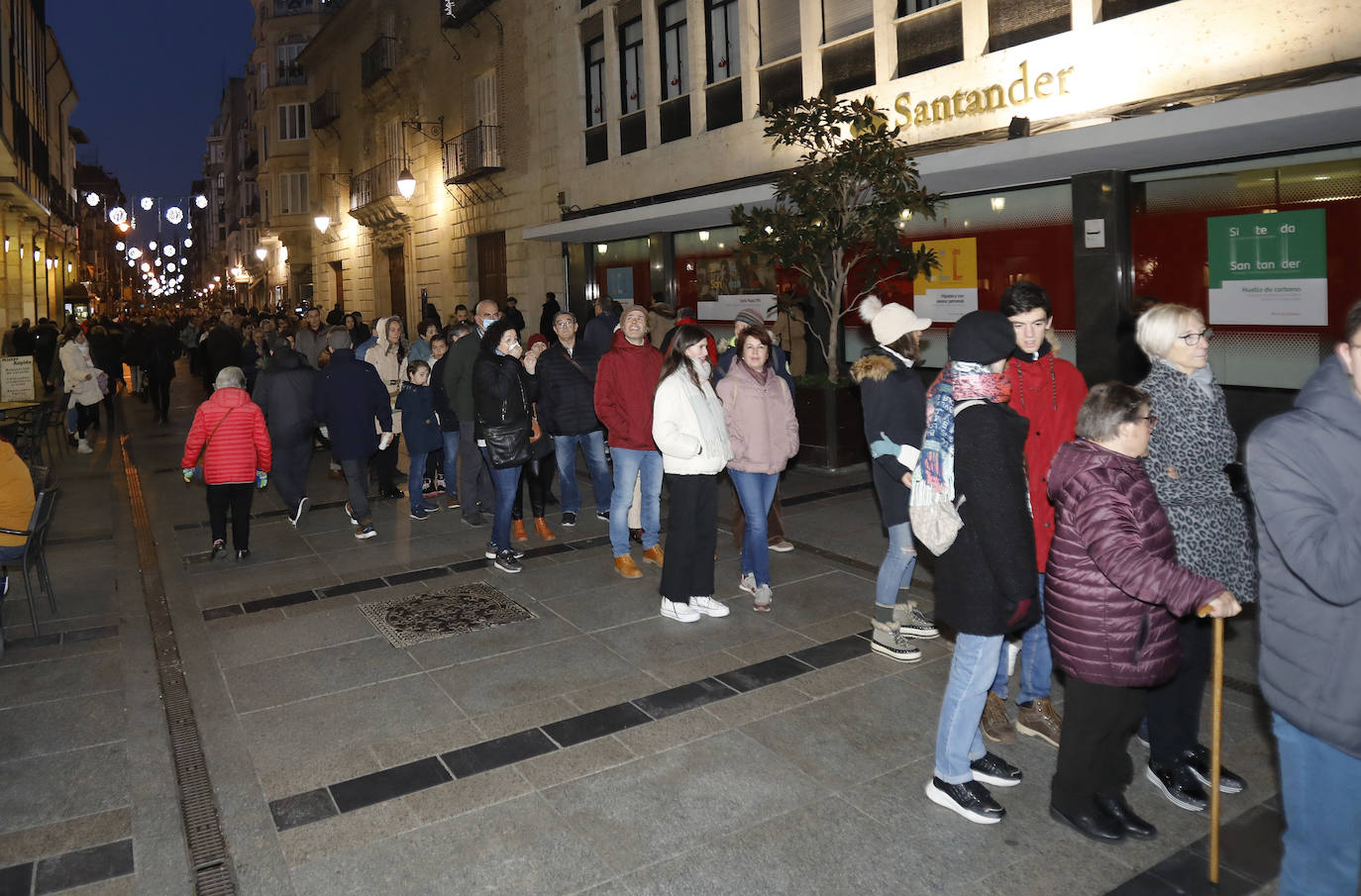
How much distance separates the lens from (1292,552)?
105 inches

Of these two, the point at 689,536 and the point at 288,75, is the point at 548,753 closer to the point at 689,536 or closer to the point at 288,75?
the point at 689,536

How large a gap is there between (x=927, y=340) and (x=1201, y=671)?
994 centimetres

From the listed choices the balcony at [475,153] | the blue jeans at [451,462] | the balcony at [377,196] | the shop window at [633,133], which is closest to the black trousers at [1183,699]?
the blue jeans at [451,462]

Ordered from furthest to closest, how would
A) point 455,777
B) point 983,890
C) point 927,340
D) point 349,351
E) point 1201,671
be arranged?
point 927,340, point 349,351, point 455,777, point 1201,671, point 983,890

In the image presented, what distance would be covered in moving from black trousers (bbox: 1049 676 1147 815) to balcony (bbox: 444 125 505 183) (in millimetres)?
22654

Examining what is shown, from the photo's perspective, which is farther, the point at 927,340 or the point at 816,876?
the point at 927,340

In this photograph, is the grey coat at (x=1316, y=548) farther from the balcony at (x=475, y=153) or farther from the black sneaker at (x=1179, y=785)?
the balcony at (x=475, y=153)

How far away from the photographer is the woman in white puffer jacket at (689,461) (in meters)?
6.53

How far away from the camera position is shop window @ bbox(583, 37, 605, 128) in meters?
21.2

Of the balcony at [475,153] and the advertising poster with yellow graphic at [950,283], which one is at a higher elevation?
the balcony at [475,153]

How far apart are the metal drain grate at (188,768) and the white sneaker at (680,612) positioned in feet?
9.22

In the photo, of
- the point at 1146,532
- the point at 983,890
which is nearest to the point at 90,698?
the point at 983,890

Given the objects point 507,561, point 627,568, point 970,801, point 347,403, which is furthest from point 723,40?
point 970,801

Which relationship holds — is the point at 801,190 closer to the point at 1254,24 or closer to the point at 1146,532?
the point at 1254,24
